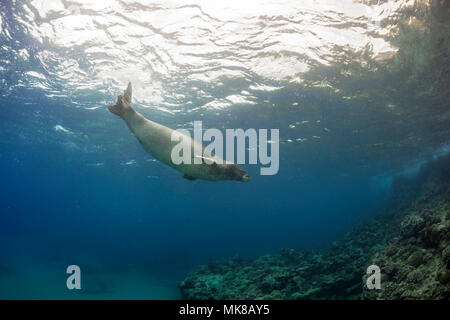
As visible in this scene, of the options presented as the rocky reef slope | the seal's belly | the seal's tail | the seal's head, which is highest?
the seal's tail

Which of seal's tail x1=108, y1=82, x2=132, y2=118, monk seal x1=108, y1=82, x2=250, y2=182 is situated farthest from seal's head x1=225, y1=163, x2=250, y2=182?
seal's tail x1=108, y1=82, x2=132, y2=118

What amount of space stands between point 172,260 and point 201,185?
1427 centimetres

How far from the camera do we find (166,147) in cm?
214

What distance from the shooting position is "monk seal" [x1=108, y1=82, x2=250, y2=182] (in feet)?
6.98

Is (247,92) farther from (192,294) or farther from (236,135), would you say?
(192,294)

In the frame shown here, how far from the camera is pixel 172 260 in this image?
147 feet

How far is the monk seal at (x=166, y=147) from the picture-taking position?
2.13m

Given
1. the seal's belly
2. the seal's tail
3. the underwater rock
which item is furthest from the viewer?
the underwater rock

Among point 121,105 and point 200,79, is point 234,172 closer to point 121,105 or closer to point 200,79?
point 121,105

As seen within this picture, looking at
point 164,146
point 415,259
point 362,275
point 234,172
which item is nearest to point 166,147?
point 164,146

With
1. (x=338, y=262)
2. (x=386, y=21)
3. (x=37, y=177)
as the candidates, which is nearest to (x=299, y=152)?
(x=338, y=262)

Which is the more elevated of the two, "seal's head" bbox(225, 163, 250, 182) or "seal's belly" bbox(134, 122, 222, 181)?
"seal's belly" bbox(134, 122, 222, 181)

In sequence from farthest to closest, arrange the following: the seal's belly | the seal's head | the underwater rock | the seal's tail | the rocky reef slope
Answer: the underwater rock
the rocky reef slope
the seal's tail
the seal's head
the seal's belly

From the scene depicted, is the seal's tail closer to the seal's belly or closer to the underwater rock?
the seal's belly
